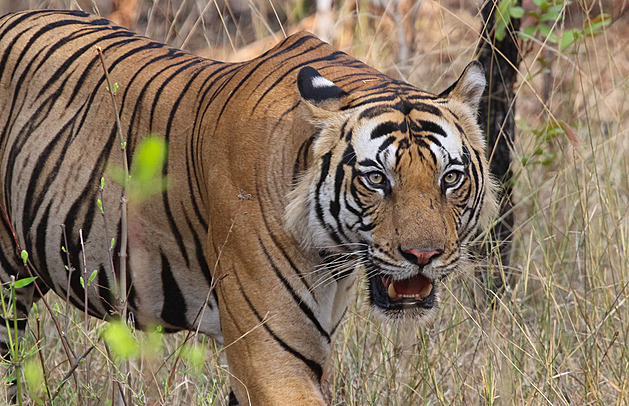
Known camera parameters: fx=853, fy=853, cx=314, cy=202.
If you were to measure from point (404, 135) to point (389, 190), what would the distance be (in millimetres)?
165

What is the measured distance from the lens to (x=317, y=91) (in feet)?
7.98

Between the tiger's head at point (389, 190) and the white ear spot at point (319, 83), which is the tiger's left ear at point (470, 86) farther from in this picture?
the white ear spot at point (319, 83)

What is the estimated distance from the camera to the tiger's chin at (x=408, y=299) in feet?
8.04

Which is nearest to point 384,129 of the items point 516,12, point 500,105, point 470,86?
point 470,86

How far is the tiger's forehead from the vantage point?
2379mm

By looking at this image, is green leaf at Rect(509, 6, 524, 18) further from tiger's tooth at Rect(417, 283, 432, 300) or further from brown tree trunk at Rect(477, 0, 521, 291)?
tiger's tooth at Rect(417, 283, 432, 300)

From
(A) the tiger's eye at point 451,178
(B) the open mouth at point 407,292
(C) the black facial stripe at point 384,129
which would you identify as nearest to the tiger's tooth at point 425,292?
(B) the open mouth at point 407,292

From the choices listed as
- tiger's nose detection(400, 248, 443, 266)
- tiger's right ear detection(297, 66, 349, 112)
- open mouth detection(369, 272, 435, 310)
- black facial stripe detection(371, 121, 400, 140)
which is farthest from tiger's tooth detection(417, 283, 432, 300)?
tiger's right ear detection(297, 66, 349, 112)

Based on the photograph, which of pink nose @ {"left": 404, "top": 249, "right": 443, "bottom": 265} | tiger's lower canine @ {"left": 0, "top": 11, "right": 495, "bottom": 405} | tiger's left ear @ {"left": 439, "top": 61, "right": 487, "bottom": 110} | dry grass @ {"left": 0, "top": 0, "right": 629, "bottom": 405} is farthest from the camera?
dry grass @ {"left": 0, "top": 0, "right": 629, "bottom": 405}

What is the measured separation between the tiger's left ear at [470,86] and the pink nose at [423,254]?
1.83 feet

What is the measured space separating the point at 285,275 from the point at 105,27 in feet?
4.83

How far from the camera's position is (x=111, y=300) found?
3.07 meters

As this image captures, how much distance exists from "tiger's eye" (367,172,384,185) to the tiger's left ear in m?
0.41

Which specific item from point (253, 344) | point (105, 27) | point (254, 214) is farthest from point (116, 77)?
point (253, 344)
